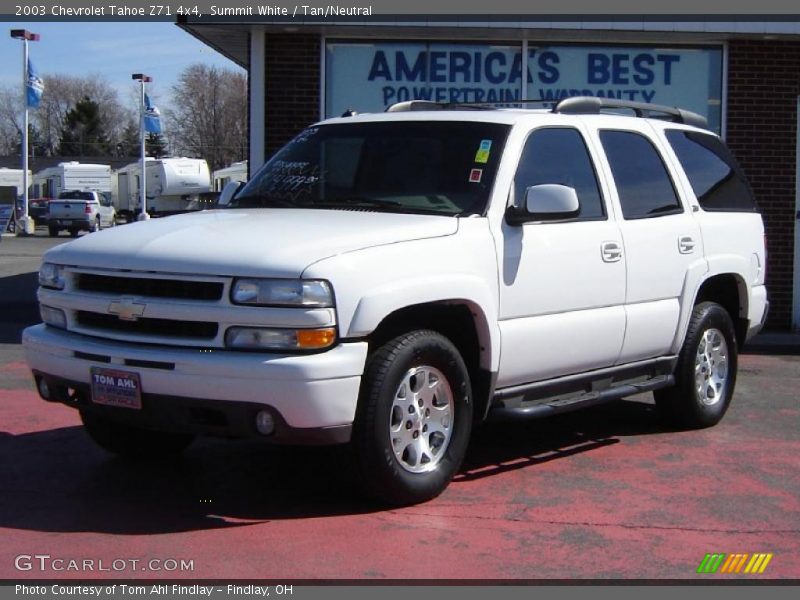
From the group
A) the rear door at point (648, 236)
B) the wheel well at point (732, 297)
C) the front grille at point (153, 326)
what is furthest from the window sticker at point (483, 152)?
the wheel well at point (732, 297)

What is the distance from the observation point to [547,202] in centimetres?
598

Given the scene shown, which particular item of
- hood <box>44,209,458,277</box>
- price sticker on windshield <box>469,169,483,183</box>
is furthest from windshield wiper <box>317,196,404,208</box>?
price sticker on windshield <box>469,169,483,183</box>

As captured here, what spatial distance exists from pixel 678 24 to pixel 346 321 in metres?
8.59

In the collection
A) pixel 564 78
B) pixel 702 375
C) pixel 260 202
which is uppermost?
pixel 564 78

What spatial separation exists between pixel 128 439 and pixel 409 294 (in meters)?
2.06

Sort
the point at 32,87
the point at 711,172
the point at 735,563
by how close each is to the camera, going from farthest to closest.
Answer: the point at 32,87, the point at 711,172, the point at 735,563

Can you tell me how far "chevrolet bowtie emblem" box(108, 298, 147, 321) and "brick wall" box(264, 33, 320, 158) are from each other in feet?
24.9

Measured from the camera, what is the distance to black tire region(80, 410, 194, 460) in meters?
6.34

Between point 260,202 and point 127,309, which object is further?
point 260,202

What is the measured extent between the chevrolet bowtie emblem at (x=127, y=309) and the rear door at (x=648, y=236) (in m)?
2.97

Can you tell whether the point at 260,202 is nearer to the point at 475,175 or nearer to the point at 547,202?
the point at 475,175

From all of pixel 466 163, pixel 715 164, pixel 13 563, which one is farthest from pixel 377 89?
pixel 13 563

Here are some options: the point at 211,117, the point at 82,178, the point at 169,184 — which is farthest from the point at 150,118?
the point at 211,117
